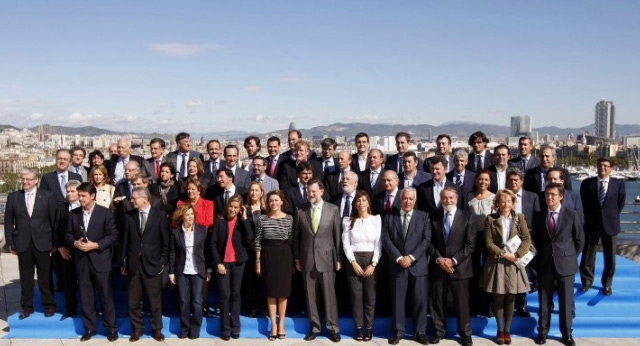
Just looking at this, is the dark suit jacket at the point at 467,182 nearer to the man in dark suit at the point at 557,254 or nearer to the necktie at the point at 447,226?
the necktie at the point at 447,226

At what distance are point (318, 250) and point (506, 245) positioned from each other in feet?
5.84

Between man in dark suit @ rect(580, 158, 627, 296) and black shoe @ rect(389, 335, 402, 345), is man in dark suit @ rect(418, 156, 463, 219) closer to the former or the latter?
black shoe @ rect(389, 335, 402, 345)

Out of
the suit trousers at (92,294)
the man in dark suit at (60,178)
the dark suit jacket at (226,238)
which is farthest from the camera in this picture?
the man in dark suit at (60,178)

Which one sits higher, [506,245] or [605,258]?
[506,245]

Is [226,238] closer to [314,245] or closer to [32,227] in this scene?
[314,245]

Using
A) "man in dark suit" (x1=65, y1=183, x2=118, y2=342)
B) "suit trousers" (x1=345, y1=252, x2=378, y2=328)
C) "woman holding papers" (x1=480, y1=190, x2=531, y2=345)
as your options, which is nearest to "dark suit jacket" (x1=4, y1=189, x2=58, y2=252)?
"man in dark suit" (x1=65, y1=183, x2=118, y2=342)

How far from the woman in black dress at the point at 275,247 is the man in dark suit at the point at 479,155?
260 cm

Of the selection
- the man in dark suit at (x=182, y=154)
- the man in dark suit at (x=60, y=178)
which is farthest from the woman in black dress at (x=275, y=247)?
the man in dark suit at (x=60, y=178)

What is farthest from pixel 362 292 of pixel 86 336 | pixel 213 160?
pixel 86 336

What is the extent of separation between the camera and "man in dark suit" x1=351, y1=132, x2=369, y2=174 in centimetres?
640

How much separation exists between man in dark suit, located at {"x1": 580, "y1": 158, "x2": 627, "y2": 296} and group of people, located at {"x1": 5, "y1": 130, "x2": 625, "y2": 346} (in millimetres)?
92

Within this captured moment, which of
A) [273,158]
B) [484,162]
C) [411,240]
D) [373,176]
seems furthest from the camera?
[273,158]

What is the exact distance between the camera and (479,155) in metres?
6.47

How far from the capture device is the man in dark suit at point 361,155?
21.0 feet
